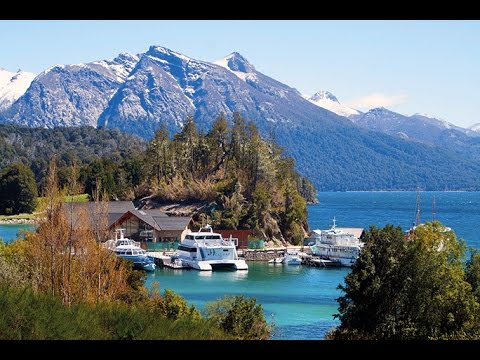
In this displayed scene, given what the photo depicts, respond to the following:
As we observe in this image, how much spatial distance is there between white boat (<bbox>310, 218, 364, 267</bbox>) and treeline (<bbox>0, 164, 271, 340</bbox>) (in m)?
18.5

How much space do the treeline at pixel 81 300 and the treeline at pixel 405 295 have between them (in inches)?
74.4

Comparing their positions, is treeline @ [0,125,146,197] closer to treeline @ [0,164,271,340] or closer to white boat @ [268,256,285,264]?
white boat @ [268,256,285,264]

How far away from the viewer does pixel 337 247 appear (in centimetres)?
3444

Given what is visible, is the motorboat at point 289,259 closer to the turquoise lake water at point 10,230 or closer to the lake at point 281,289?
the lake at point 281,289

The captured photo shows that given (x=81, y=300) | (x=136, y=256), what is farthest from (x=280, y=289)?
(x=81, y=300)

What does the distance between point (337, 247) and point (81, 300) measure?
27.6 meters

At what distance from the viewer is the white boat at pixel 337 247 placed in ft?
111

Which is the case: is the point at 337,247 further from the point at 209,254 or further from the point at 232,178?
the point at 232,178

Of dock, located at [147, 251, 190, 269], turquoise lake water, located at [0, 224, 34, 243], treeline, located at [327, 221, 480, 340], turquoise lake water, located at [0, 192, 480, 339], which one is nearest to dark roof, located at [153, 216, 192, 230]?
dock, located at [147, 251, 190, 269]

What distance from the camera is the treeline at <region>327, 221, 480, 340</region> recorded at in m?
12.1

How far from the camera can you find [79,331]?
380 centimetres

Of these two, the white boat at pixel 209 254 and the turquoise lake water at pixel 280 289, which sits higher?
the white boat at pixel 209 254

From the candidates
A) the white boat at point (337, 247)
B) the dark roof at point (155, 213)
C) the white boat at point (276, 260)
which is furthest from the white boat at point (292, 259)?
the dark roof at point (155, 213)
